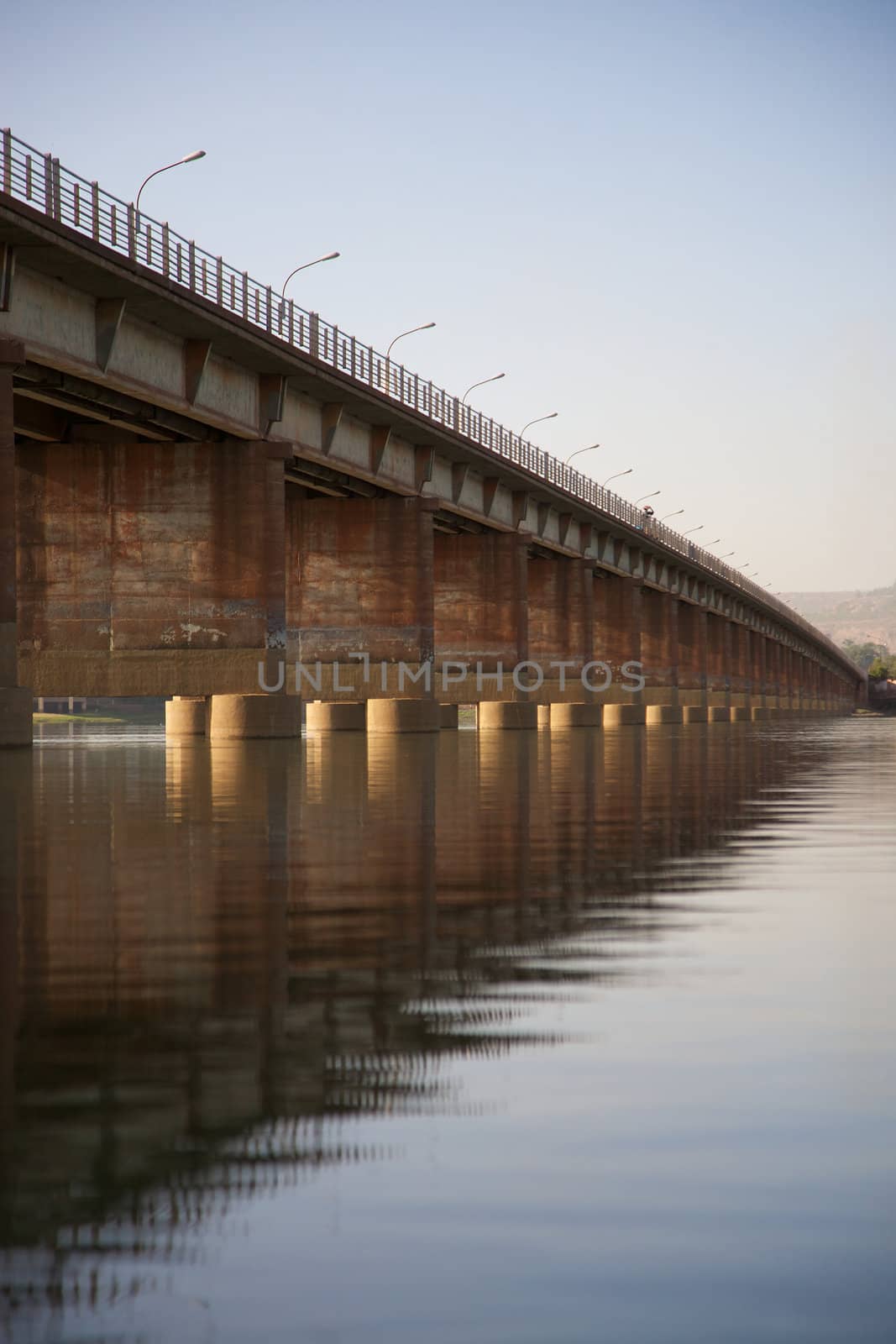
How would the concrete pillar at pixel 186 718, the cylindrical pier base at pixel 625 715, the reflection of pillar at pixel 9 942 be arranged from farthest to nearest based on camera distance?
1. the cylindrical pier base at pixel 625 715
2. the concrete pillar at pixel 186 718
3. the reflection of pillar at pixel 9 942

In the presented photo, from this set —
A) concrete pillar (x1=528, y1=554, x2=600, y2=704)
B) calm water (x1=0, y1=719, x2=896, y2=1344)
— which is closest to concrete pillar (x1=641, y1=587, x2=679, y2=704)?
concrete pillar (x1=528, y1=554, x2=600, y2=704)

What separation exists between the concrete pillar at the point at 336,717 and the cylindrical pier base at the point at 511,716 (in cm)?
502

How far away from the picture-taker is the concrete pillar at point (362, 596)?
49.2m

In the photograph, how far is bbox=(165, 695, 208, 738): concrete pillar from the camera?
50281mm

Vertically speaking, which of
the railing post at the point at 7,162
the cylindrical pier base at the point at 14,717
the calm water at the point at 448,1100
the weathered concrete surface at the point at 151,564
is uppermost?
the railing post at the point at 7,162

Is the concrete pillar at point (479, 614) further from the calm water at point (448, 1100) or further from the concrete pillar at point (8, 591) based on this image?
the calm water at point (448, 1100)

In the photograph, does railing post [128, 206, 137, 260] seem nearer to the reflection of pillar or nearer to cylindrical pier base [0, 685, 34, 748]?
cylindrical pier base [0, 685, 34, 748]

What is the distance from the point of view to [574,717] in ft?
225

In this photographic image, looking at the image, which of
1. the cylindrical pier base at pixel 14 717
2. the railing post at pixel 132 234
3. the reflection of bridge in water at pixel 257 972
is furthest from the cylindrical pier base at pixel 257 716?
the reflection of bridge in water at pixel 257 972

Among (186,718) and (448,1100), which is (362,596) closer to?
(186,718)

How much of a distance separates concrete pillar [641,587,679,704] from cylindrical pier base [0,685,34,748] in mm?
59655

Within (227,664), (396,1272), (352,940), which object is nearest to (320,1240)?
(396,1272)

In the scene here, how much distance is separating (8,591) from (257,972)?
2141 cm


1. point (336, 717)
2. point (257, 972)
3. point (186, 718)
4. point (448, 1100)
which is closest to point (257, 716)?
point (186, 718)
